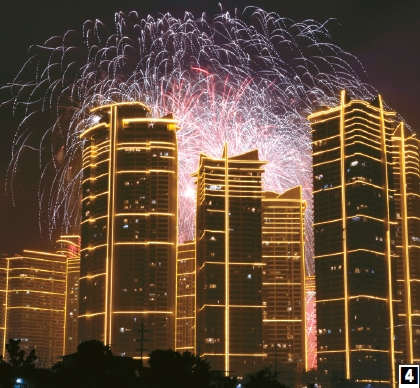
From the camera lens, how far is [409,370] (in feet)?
103

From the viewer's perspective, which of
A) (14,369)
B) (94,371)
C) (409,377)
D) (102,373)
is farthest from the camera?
(14,369)

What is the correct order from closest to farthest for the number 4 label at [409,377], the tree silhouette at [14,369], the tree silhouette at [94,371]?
the number 4 label at [409,377]
the tree silhouette at [94,371]
the tree silhouette at [14,369]

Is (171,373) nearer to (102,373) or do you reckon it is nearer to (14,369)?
(102,373)

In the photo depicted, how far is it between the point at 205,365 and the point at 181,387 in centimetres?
1283

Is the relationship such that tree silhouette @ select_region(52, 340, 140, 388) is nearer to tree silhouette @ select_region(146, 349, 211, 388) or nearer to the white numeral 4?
tree silhouette @ select_region(146, 349, 211, 388)

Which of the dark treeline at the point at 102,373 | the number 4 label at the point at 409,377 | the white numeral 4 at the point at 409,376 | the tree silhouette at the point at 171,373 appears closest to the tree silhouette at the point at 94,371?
the dark treeline at the point at 102,373

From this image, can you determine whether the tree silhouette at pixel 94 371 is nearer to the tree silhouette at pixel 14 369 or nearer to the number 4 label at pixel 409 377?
the tree silhouette at pixel 14 369

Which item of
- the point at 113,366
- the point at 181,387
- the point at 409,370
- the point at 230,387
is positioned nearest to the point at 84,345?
the point at 113,366

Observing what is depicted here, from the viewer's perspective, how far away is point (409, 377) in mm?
31391

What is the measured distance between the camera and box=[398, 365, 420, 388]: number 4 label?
3122 cm

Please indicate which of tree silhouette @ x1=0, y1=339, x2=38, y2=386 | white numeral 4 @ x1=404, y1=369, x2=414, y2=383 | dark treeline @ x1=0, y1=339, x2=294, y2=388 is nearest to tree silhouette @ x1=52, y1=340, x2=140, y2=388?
dark treeline @ x1=0, y1=339, x2=294, y2=388

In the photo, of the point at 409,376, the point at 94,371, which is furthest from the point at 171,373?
the point at 409,376

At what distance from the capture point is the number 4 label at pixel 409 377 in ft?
102

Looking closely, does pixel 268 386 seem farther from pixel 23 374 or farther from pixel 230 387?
pixel 23 374
